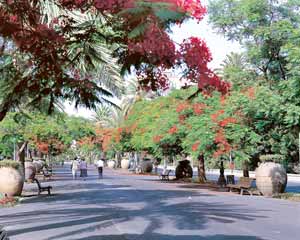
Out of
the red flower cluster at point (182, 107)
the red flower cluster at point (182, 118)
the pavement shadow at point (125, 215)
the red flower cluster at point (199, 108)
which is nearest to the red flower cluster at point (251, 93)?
the pavement shadow at point (125, 215)

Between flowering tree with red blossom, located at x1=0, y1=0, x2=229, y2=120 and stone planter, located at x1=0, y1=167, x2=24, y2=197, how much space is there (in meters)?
15.2

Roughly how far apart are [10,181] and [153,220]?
10.5 m

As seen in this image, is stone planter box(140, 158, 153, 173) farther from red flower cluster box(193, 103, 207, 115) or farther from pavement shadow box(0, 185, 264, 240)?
pavement shadow box(0, 185, 264, 240)

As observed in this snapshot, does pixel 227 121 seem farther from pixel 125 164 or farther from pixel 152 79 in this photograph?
pixel 125 164

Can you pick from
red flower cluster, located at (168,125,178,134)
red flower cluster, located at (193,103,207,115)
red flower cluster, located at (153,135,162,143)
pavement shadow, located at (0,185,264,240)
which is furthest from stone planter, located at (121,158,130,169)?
pavement shadow, located at (0,185,264,240)

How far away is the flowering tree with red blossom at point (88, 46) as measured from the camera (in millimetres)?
5008

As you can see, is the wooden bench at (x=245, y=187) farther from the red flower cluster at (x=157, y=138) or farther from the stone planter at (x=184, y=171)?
the stone planter at (x=184, y=171)

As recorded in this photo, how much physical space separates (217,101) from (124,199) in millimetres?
10749

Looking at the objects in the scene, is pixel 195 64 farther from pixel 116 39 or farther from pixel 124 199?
pixel 124 199

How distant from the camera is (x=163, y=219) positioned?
15.2 meters

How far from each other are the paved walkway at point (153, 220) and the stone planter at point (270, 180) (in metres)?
3.43

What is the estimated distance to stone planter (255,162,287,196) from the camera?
82.8 feet

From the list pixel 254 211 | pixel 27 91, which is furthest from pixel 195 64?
pixel 254 211

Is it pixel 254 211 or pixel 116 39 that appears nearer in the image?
pixel 116 39
